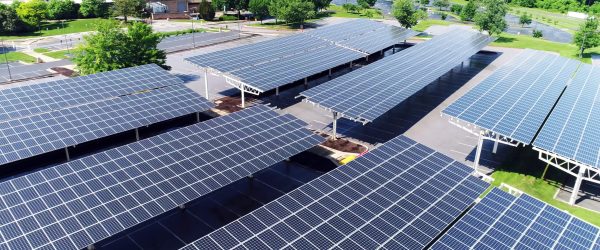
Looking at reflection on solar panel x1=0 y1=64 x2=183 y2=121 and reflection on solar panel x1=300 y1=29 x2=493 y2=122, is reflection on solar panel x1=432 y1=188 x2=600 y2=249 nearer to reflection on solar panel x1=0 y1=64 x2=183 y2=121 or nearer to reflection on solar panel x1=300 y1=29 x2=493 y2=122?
reflection on solar panel x1=300 y1=29 x2=493 y2=122

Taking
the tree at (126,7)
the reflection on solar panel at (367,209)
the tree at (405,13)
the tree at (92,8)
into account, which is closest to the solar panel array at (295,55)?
the tree at (405,13)

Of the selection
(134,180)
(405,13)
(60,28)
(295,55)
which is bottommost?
(134,180)

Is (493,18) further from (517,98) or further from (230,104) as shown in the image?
(230,104)

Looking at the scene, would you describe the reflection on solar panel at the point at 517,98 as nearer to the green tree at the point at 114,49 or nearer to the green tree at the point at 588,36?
the green tree at the point at 588,36

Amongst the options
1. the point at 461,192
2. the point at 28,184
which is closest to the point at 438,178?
the point at 461,192

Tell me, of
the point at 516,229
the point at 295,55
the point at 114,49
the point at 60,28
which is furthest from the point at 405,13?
the point at 60,28

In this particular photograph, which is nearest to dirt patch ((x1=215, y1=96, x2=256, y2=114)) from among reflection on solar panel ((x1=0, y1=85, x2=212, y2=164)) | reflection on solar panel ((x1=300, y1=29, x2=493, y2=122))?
reflection on solar panel ((x1=0, y1=85, x2=212, y2=164))
